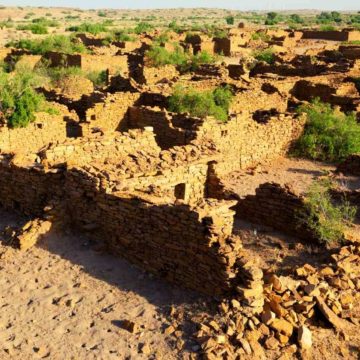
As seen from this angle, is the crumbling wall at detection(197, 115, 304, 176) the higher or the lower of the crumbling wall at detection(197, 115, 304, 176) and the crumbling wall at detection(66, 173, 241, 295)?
the lower

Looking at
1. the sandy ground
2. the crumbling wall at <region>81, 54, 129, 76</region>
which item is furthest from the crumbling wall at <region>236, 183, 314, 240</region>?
the crumbling wall at <region>81, 54, 129, 76</region>

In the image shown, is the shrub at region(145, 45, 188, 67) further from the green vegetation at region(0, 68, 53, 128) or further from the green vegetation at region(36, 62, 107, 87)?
the green vegetation at region(0, 68, 53, 128)

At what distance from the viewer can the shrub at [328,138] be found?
15.6m

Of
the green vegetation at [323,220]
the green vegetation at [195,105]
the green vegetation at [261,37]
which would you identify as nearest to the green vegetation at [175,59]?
the green vegetation at [195,105]

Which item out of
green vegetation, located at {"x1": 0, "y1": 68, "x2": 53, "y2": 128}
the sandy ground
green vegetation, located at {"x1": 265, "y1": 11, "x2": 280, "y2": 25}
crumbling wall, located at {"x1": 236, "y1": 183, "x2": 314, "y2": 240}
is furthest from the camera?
green vegetation, located at {"x1": 265, "y1": 11, "x2": 280, "y2": 25}

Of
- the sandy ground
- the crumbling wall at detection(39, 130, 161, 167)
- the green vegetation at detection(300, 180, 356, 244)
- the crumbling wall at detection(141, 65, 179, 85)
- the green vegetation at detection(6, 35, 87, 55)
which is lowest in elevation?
the green vegetation at detection(6, 35, 87, 55)

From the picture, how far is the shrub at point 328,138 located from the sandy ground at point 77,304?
9.26 meters

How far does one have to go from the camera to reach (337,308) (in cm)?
693

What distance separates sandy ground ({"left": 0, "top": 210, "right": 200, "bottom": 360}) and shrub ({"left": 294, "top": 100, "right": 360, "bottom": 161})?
9.26 meters

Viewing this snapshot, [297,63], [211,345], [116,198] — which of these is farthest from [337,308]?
[297,63]

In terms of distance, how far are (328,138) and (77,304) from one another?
1079 centimetres

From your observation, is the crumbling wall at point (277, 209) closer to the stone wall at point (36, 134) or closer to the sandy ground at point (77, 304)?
the sandy ground at point (77, 304)

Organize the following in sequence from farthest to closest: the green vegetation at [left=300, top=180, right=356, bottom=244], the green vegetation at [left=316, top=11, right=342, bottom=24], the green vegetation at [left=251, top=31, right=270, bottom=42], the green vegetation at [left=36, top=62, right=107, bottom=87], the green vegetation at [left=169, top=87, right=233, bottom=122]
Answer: the green vegetation at [left=316, top=11, right=342, bottom=24], the green vegetation at [left=251, top=31, right=270, bottom=42], the green vegetation at [left=36, top=62, right=107, bottom=87], the green vegetation at [left=169, top=87, right=233, bottom=122], the green vegetation at [left=300, top=180, right=356, bottom=244]

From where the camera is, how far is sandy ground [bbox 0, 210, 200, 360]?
601 cm
